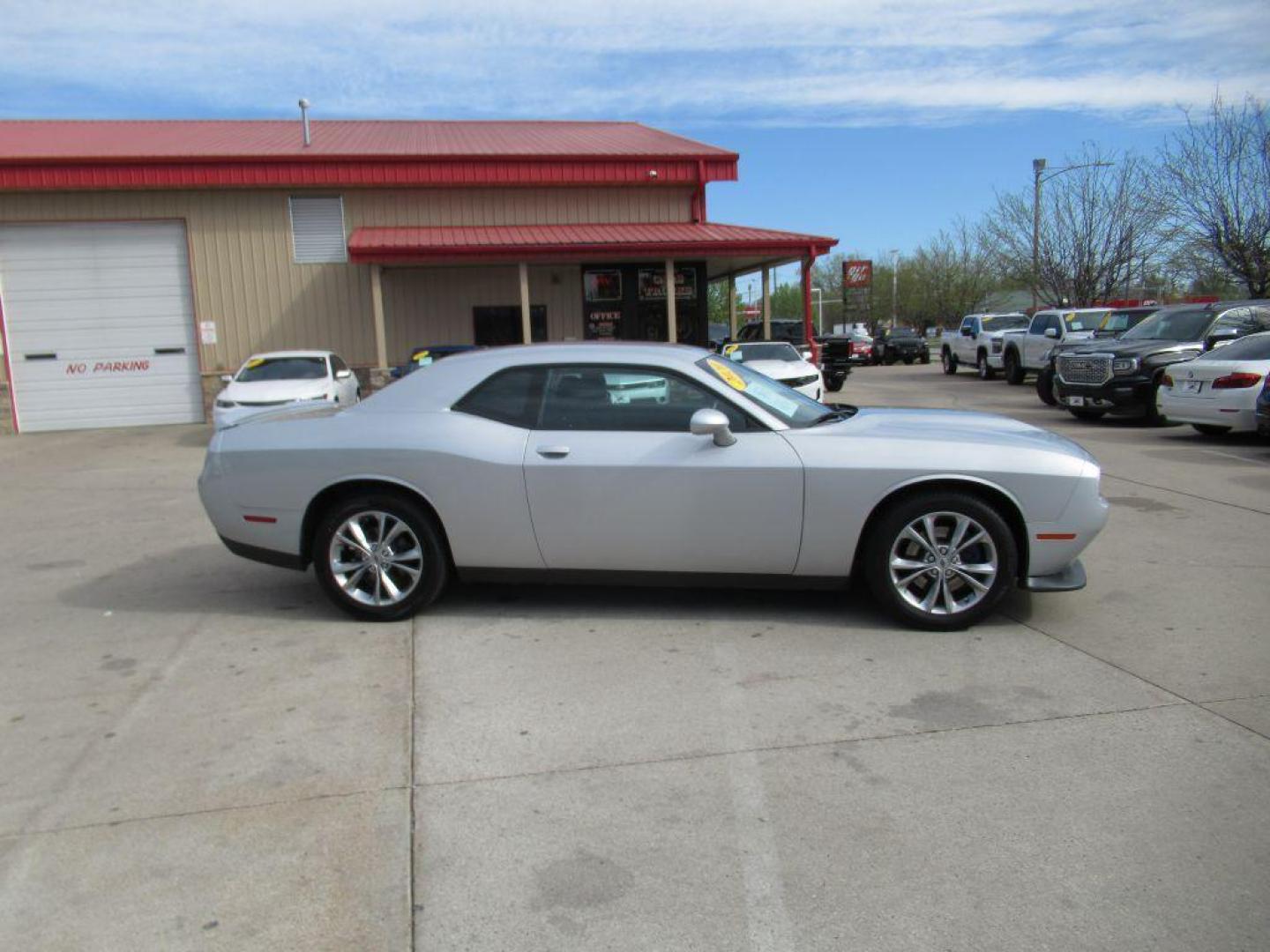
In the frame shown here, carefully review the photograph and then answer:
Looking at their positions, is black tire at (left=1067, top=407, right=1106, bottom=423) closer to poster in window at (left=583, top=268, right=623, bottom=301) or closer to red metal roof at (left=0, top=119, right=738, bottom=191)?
red metal roof at (left=0, top=119, right=738, bottom=191)

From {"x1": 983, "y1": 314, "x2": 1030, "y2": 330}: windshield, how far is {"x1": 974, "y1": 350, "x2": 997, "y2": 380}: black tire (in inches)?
60.1

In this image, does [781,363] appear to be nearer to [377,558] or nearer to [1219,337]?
[1219,337]

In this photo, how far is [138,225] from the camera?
1917 cm

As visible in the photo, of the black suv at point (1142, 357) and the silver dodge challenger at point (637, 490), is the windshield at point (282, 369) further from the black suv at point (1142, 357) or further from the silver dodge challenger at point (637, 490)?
the black suv at point (1142, 357)

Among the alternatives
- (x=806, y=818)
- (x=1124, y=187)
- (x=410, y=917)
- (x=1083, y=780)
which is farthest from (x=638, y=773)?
(x=1124, y=187)

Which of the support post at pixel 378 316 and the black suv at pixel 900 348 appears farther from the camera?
the black suv at pixel 900 348

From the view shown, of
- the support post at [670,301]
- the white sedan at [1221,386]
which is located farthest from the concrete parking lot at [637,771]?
the support post at [670,301]

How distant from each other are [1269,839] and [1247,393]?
1093 cm

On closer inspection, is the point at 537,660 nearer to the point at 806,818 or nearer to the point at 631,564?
the point at 631,564

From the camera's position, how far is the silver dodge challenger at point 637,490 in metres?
5.12

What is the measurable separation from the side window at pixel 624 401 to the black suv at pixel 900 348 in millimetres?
34327

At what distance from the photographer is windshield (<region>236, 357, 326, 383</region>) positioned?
48.2 feet

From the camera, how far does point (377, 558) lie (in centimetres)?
548

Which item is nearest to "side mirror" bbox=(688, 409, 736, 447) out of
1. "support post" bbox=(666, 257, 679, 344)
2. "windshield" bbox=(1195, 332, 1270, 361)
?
"windshield" bbox=(1195, 332, 1270, 361)
